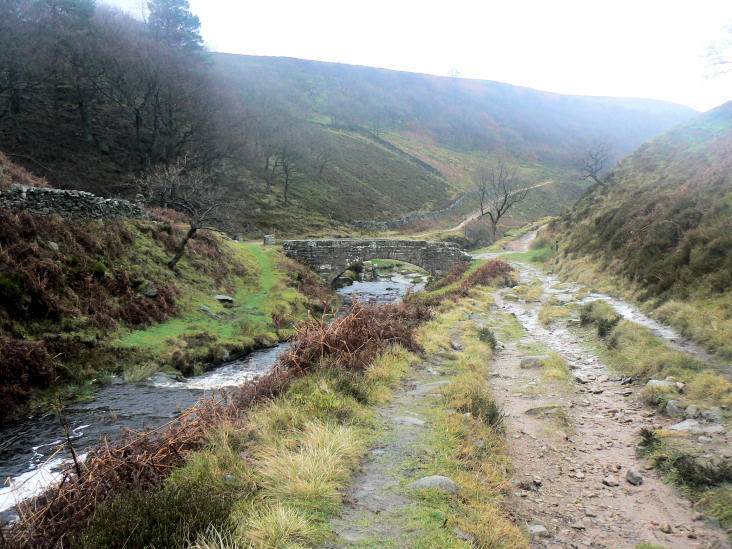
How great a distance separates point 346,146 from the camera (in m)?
94.9

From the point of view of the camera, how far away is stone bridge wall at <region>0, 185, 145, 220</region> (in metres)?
15.7

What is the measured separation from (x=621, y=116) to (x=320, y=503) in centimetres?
20892

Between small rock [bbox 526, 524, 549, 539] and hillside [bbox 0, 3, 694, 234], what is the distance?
4001cm

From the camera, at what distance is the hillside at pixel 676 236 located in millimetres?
10562

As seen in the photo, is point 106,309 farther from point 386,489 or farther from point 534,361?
point 534,361

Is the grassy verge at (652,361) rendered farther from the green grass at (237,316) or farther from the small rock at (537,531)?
the green grass at (237,316)

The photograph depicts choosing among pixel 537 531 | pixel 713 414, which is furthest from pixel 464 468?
pixel 713 414

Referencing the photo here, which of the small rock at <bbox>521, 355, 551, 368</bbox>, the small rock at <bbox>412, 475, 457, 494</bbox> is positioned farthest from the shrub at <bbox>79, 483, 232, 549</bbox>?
the small rock at <bbox>521, 355, 551, 368</bbox>

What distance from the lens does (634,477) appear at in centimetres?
527

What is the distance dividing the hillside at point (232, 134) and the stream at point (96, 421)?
1100 inches

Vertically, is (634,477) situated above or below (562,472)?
above

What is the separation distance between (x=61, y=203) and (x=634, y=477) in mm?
21786

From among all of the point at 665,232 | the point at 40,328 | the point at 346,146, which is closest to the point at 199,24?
the point at 346,146

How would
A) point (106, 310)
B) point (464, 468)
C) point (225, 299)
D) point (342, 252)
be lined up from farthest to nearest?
1. point (342, 252)
2. point (225, 299)
3. point (106, 310)
4. point (464, 468)
